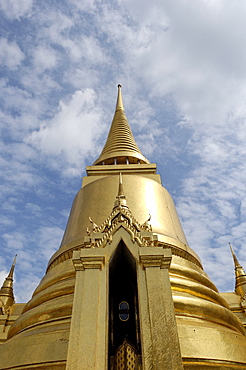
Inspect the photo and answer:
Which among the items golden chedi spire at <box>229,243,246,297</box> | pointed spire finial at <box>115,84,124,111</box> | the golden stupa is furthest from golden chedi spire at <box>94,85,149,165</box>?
golden chedi spire at <box>229,243,246,297</box>

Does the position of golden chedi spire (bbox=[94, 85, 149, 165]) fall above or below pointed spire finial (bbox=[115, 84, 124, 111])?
below

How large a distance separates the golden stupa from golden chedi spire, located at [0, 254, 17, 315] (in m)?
1.19

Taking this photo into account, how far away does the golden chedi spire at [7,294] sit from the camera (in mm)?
9933

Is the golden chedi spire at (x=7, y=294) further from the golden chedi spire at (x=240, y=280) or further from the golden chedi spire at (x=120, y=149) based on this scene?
the golden chedi spire at (x=240, y=280)

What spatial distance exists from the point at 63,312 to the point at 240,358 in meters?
3.44

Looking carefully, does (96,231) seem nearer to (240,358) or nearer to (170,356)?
(170,356)

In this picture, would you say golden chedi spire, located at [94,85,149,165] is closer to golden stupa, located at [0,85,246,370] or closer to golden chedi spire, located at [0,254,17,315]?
golden stupa, located at [0,85,246,370]

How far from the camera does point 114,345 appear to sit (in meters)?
4.84

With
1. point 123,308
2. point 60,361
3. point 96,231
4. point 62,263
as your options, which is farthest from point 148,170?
point 60,361

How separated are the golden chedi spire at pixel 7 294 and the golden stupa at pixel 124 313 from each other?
1189mm

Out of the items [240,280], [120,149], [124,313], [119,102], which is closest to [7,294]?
[124,313]

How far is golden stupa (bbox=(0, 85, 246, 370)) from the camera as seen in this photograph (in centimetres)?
415

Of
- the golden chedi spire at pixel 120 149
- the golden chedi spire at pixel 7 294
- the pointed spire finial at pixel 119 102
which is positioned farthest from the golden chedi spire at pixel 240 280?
the pointed spire finial at pixel 119 102

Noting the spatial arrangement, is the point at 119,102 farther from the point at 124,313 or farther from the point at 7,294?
the point at 124,313
